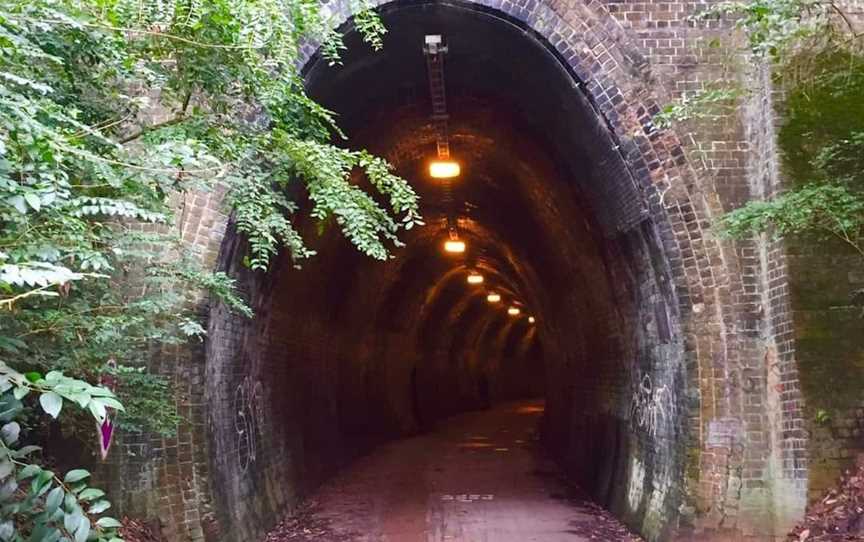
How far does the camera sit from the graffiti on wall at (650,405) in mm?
9070

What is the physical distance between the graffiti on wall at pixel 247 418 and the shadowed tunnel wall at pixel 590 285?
39 mm

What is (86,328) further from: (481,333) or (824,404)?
(481,333)

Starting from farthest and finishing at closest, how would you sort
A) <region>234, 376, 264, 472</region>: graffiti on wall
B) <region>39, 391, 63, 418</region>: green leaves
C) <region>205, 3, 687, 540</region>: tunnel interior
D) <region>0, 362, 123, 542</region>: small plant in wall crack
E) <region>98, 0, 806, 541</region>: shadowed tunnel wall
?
<region>234, 376, 264, 472</region>: graffiti on wall < <region>205, 3, 687, 540</region>: tunnel interior < <region>98, 0, 806, 541</region>: shadowed tunnel wall < <region>0, 362, 123, 542</region>: small plant in wall crack < <region>39, 391, 63, 418</region>: green leaves

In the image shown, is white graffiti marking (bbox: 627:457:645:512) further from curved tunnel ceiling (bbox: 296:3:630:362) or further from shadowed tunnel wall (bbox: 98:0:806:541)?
curved tunnel ceiling (bbox: 296:3:630:362)

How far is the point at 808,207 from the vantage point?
6359mm

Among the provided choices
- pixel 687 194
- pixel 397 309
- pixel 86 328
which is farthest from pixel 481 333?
pixel 86 328

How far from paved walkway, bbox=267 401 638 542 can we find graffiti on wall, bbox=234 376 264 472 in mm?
1169

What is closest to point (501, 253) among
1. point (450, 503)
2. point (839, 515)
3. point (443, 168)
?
point (443, 168)

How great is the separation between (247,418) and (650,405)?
513cm

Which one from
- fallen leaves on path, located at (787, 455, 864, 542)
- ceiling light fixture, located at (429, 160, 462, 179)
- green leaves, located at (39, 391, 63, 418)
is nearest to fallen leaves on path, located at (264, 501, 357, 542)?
fallen leaves on path, located at (787, 455, 864, 542)

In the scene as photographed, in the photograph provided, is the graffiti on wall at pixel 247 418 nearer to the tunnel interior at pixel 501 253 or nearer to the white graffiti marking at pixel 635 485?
the tunnel interior at pixel 501 253

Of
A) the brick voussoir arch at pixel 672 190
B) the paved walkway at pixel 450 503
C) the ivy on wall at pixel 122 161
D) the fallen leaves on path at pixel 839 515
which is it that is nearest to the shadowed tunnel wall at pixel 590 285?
the brick voussoir arch at pixel 672 190

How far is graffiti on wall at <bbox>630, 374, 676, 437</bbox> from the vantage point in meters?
9.07

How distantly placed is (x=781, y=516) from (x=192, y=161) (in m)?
6.71
